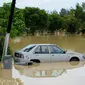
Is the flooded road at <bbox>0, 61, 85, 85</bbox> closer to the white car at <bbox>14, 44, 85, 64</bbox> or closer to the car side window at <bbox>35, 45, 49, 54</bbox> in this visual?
the white car at <bbox>14, 44, 85, 64</bbox>

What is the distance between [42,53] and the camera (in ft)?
52.9

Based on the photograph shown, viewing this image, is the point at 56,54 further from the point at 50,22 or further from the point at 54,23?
the point at 54,23

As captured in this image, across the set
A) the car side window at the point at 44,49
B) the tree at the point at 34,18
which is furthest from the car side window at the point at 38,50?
the tree at the point at 34,18

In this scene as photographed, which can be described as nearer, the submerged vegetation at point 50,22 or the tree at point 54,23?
the submerged vegetation at point 50,22

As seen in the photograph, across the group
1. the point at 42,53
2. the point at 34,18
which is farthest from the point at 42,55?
the point at 34,18

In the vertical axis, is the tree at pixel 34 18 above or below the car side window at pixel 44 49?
above

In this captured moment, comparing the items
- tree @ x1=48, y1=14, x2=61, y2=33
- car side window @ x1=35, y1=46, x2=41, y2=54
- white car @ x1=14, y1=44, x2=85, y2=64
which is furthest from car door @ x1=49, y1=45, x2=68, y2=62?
tree @ x1=48, y1=14, x2=61, y2=33

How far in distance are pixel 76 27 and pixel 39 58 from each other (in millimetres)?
43204

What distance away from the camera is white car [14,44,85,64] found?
15.7 metres

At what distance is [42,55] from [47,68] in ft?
4.45

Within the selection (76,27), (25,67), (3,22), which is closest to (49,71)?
(25,67)

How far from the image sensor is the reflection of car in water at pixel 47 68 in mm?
13309

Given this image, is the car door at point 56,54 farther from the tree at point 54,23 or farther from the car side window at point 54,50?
the tree at point 54,23

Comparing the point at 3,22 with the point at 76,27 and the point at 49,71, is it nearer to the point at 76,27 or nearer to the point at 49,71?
the point at 49,71
